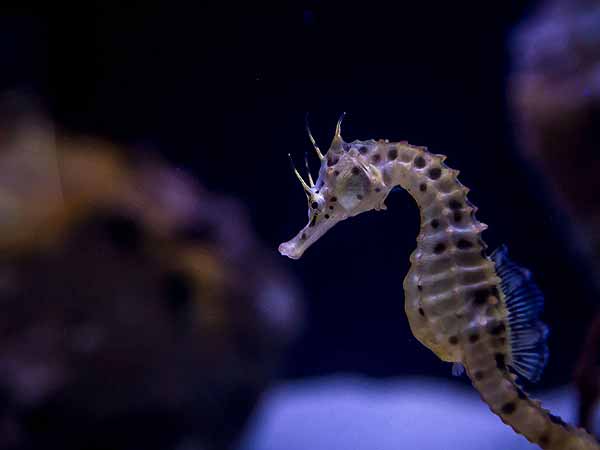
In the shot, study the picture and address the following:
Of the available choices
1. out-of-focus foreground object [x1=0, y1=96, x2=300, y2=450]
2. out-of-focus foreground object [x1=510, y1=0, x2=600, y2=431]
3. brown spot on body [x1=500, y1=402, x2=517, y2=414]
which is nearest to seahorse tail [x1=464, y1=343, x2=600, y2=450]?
brown spot on body [x1=500, y1=402, x2=517, y2=414]

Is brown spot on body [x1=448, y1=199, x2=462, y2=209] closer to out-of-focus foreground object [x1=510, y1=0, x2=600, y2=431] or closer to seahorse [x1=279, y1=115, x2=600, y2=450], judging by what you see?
seahorse [x1=279, y1=115, x2=600, y2=450]

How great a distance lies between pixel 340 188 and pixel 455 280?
1.12ft

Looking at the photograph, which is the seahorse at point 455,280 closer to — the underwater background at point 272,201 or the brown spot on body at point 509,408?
the brown spot on body at point 509,408

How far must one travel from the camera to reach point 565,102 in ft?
10.0

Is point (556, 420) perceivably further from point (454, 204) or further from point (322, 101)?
point (322, 101)

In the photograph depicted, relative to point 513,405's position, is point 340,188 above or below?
above

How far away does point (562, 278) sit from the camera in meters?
2.96

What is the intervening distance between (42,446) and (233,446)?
42.9 inches

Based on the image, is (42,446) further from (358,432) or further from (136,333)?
(358,432)

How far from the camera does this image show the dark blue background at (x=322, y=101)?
5.55 ft

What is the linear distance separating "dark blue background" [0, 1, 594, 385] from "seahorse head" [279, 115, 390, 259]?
3.4 inches

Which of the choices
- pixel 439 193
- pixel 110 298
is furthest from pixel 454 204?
pixel 110 298

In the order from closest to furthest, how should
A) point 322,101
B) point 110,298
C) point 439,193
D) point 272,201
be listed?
point 439,193 → point 322,101 → point 272,201 → point 110,298

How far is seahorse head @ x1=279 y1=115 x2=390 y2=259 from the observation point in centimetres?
139
